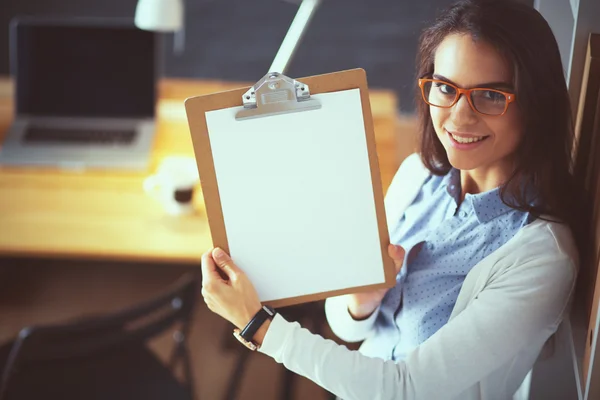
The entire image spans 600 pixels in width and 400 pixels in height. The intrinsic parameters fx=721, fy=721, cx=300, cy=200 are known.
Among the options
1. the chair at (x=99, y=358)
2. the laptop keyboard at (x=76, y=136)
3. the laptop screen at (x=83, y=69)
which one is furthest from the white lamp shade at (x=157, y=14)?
the chair at (x=99, y=358)

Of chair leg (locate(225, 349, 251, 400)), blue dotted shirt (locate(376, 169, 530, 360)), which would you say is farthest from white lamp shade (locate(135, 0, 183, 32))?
blue dotted shirt (locate(376, 169, 530, 360))

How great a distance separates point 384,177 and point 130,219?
27.3 inches

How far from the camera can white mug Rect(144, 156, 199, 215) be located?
183 centimetres

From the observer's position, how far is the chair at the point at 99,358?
4.70ft

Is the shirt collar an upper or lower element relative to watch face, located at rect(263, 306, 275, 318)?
upper

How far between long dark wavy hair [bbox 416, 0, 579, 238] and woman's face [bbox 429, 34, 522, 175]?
0.5 inches

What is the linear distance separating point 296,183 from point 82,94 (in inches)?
54.6

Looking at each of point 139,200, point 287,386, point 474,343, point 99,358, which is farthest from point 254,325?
point 287,386

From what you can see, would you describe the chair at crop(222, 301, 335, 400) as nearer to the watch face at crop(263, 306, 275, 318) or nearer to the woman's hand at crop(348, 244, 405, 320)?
the woman's hand at crop(348, 244, 405, 320)

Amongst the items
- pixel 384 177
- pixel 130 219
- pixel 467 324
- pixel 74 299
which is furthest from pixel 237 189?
pixel 74 299

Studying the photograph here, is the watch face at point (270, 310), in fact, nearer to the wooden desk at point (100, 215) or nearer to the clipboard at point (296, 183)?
the clipboard at point (296, 183)

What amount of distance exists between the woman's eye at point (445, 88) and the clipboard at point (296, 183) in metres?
0.10

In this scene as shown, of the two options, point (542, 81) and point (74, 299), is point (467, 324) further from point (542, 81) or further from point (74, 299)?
point (74, 299)

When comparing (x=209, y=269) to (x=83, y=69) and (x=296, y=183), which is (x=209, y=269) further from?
(x=83, y=69)
